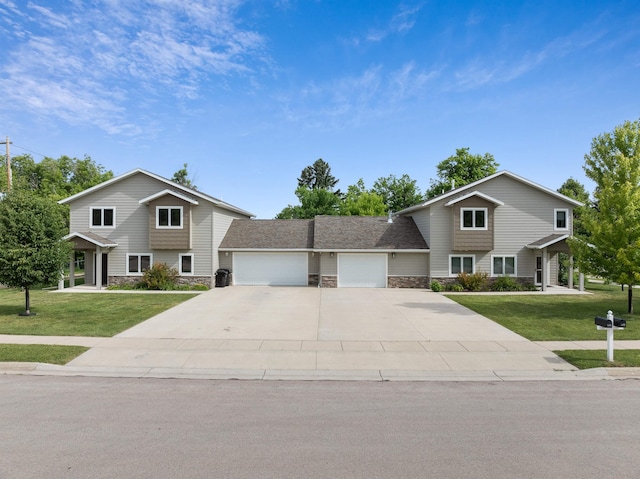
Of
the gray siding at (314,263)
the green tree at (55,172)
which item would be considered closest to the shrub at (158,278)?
the gray siding at (314,263)

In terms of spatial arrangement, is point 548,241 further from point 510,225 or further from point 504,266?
point 504,266

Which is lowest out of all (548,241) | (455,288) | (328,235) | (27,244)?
(455,288)

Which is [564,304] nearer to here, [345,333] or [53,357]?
[345,333]

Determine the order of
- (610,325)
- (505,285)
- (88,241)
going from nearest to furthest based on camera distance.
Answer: (610,325), (88,241), (505,285)

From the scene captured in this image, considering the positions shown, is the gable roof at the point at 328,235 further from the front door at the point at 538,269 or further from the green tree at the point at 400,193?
the green tree at the point at 400,193

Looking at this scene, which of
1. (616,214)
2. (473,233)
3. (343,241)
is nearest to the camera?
(616,214)

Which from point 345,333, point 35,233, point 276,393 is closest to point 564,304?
point 345,333

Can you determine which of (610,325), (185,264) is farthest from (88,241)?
(610,325)

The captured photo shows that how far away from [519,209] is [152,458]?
996 inches

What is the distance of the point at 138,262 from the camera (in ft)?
82.5

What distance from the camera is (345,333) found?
12.5 meters

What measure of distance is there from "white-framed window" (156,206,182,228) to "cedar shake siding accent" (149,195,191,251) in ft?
0.64

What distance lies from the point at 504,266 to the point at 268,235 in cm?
1593

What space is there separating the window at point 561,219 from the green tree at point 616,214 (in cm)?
894
